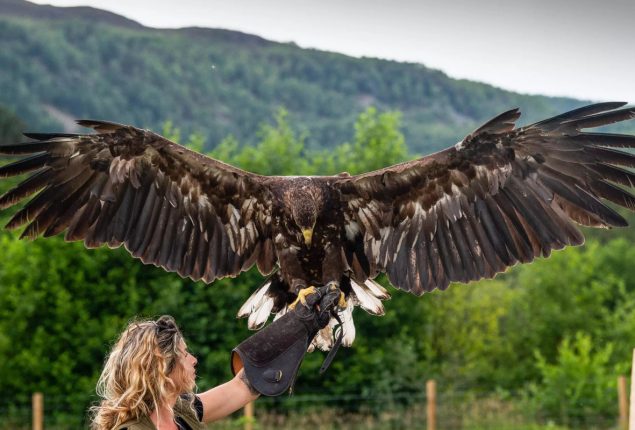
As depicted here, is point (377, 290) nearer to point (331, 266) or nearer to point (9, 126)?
point (331, 266)

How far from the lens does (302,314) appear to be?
13.3ft

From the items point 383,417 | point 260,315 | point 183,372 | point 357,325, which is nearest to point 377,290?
point 260,315

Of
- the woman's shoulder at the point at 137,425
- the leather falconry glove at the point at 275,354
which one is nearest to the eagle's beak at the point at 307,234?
the leather falconry glove at the point at 275,354

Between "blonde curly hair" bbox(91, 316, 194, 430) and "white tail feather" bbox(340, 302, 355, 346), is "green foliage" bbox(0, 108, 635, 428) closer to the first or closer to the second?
"white tail feather" bbox(340, 302, 355, 346)

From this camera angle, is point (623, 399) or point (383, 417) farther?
point (383, 417)

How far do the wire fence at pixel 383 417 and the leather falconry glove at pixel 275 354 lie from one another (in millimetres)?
12077

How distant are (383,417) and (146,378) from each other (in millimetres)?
14643

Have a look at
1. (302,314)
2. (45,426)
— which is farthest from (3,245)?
(302,314)

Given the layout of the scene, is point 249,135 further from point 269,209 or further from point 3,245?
point 269,209

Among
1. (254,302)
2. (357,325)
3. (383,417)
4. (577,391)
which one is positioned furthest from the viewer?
(357,325)

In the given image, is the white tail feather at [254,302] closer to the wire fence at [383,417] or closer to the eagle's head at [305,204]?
the eagle's head at [305,204]

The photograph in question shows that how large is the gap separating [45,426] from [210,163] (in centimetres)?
1189

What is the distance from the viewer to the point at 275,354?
151 inches

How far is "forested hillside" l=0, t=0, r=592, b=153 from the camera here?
79625 millimetres
